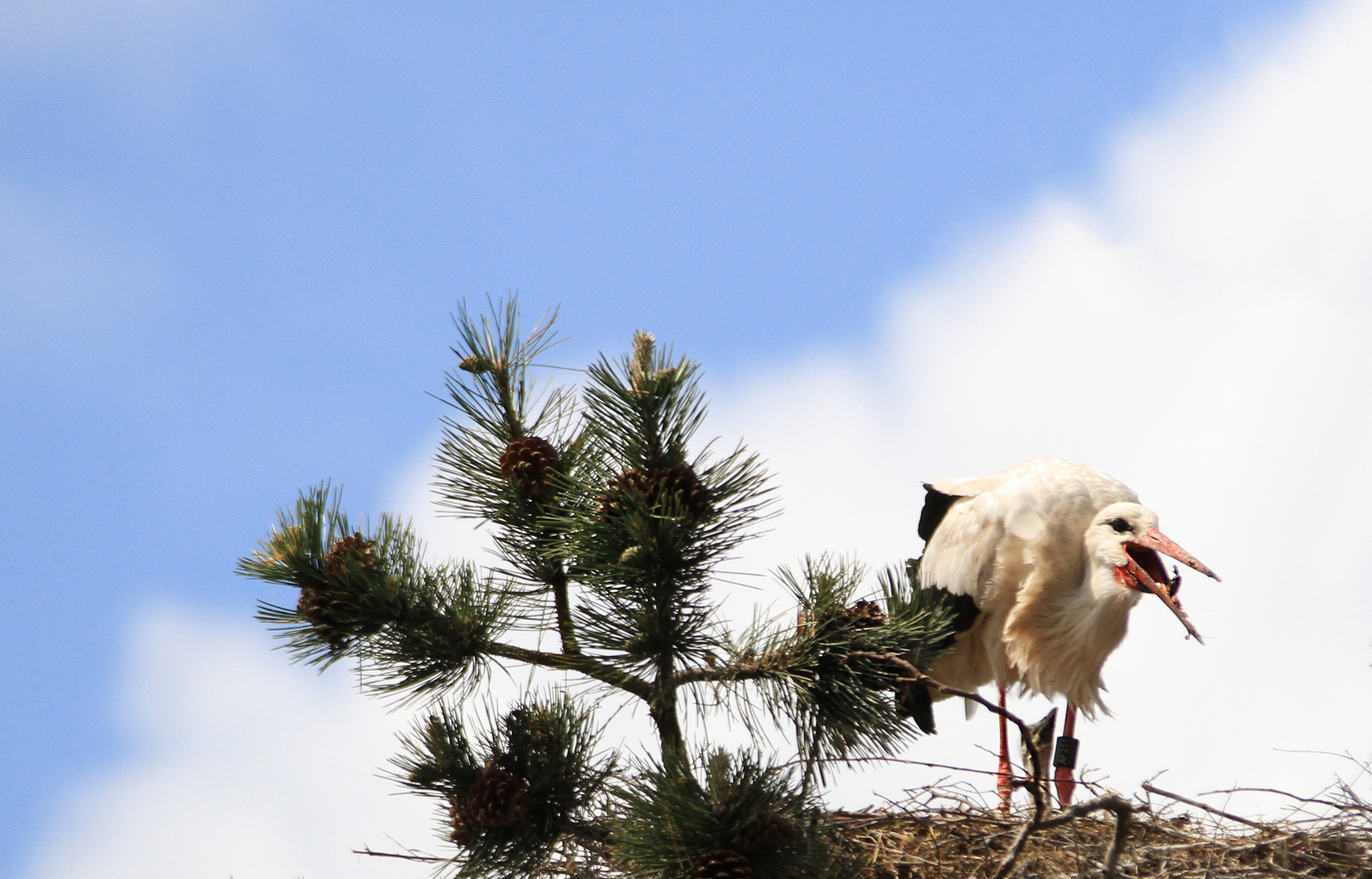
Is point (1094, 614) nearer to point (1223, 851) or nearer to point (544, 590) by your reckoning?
point (1223, 851)

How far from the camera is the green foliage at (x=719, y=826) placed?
2301mm

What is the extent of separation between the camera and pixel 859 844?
3.13 meters

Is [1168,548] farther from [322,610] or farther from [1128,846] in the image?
[322,610]

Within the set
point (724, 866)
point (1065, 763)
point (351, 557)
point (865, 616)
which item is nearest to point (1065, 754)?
point (1065, 763)

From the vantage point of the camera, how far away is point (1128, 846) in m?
3.18

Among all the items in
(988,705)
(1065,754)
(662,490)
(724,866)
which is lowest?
(724,866)

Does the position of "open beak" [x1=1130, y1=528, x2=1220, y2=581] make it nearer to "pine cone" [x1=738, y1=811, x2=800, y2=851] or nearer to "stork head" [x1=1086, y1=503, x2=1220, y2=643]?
"stork head" [x1=1086, y1=503, x2=1220, y2=643]

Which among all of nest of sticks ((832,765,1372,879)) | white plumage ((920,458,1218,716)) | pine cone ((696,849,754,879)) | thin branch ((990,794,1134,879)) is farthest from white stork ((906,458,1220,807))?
pine cone ((696,849,754,879))

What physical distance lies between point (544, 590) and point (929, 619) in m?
0.87

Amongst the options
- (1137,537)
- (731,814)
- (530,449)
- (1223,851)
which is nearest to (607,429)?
(530,449)

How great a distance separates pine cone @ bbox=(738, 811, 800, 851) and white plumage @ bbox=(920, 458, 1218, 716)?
231 cm

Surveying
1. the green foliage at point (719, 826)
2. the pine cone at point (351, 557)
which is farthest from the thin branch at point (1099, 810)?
the pine cone at point (351, 557)

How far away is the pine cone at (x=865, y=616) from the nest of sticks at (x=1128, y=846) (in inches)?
25.5

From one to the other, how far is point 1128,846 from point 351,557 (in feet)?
6.83
